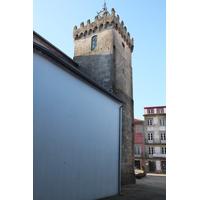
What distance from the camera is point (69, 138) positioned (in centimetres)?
662

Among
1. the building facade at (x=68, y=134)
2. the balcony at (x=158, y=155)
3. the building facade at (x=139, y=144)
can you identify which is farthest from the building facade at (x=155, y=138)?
the building facade at (x=68, y=134)

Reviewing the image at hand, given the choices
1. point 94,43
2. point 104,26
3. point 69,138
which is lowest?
point 69,138

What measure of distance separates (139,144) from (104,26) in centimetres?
2345

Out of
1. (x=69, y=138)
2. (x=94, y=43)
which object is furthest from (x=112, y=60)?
(x=69, y=138)

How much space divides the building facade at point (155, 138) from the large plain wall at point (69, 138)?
2476 cm

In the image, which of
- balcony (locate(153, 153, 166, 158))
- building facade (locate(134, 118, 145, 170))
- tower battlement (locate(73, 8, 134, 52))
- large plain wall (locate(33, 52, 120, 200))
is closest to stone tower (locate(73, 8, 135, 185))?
tower battlement (locate(73, 8, 134, 52))

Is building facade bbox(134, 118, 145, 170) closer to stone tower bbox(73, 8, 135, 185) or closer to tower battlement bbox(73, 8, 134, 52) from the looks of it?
stone tower bbox(73, 8, 135, 185)

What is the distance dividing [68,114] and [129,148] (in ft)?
30.7

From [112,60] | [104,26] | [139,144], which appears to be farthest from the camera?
[139,144]

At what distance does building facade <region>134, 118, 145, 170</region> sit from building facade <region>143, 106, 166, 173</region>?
0.68 m

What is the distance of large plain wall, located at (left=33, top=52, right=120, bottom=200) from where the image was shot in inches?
217

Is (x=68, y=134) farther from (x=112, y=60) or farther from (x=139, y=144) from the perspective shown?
(x=139, y=144)
